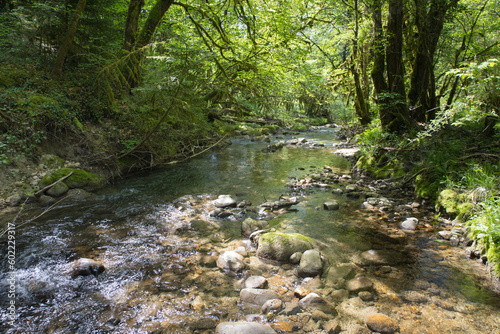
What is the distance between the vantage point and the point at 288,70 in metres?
11.8

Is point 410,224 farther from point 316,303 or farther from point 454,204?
point 316,303

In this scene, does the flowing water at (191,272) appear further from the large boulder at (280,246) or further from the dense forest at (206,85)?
the dense forest at (206,85)

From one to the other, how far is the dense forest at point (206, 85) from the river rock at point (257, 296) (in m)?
3.38

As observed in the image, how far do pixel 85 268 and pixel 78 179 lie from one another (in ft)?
13.8

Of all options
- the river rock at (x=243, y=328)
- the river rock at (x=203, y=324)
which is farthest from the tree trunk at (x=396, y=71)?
the river rock at (x=203, y=324)

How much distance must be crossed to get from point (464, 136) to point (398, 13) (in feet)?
13.5

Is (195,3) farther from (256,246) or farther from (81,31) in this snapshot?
(256,246)

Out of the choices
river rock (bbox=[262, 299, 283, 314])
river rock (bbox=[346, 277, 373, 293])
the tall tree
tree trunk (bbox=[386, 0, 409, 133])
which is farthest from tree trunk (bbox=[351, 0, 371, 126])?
river rock (bbox=[262, 299, 283, 314])

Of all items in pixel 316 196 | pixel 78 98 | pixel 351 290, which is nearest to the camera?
pixel 351 290

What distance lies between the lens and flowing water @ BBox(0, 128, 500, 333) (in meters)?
2.89

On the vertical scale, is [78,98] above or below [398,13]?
below

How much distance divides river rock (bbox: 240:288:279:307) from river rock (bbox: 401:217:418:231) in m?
3.40

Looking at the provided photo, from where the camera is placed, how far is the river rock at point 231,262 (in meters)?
3.86

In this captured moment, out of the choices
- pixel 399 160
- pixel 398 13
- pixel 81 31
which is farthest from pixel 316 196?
pixel 81 31
